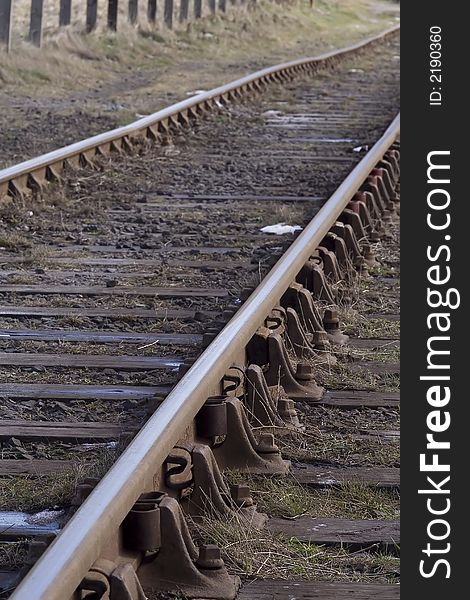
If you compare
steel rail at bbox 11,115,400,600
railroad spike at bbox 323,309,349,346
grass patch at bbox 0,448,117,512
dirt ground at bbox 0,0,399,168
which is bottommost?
dirt ground at bbox 0,0,399,168

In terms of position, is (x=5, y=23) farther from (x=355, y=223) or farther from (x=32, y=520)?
(x=32, y=520)

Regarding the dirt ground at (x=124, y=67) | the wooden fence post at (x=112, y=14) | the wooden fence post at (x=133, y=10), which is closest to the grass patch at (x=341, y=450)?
the dirt ground at (x=124, y=67)

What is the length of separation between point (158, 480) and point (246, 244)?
446 cm

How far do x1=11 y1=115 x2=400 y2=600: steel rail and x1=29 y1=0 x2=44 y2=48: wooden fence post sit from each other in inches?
634

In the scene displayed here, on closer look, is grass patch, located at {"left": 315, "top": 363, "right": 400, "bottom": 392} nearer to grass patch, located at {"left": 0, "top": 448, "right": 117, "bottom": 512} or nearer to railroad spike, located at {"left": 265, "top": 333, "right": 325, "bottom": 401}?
railroad spike, located at {"left": 265, "top": 333, "right": 325, "bottom": 401}

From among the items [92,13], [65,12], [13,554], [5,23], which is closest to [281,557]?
[13,554]

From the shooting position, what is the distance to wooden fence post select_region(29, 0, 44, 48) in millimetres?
21281

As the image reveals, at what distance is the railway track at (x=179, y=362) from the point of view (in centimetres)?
333

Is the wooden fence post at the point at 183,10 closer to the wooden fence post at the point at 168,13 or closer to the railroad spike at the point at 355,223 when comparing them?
the wooden fence post at the point at 168,13

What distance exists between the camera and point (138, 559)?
3.30m

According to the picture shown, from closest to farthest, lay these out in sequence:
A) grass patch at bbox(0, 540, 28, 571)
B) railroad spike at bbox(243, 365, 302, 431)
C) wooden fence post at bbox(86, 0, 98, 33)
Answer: grass patch at bbox(0, 540, 28, 571), railroad spike at bbox(243, 365, 302, 431), wooden fence post at bbox(86, 0, 98, 33)

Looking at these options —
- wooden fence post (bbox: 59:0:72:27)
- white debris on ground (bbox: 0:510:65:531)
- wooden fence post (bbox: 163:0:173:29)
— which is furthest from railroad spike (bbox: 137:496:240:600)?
wooden fence post (bbox: 163:0:173:29)

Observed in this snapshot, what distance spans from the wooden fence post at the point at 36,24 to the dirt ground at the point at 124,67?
203 millimetres

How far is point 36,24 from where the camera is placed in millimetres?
21344
